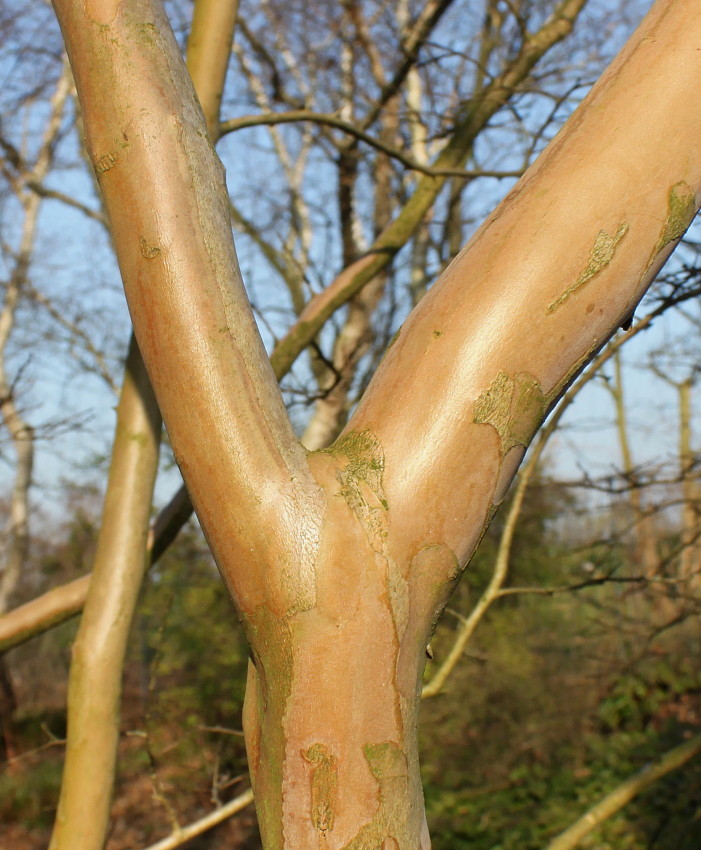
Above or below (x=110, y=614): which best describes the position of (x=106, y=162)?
above

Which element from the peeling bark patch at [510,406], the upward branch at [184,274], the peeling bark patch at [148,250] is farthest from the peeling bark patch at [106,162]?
the peeling bark patch at [510,406]

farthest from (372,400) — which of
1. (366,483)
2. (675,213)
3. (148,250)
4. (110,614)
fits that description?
(110,614)

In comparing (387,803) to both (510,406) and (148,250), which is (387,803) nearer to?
(510,406)

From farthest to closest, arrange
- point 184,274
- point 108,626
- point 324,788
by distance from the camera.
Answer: point 108,626, point 184,274, point 324,788

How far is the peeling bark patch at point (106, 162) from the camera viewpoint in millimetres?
1039

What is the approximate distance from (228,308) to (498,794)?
6986 millimetres

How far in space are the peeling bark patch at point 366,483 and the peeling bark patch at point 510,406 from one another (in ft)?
0.45

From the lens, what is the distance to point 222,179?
44.0 inches

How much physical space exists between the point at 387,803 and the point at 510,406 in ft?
1.62

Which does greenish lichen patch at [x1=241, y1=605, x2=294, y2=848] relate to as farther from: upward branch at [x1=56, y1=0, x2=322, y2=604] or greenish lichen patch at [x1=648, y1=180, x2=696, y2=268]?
greenish lichen patch at [x1=648, y1=180, x2=696, y2=268]

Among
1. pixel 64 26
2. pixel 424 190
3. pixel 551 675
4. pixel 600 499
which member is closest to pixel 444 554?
pixel 64 26

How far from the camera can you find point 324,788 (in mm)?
869

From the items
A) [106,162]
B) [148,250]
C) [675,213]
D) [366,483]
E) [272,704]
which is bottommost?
[272,704]

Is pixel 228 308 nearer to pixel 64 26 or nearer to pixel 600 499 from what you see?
pixel 64 26
